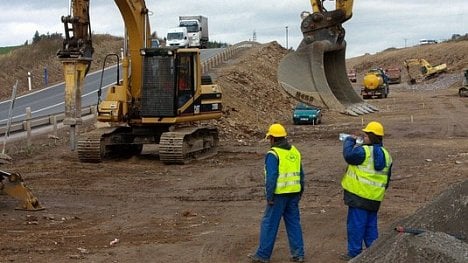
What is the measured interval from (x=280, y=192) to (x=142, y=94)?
10.2 metres

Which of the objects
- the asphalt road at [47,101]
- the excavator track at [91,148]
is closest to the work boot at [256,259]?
the excavator track at [91,148]

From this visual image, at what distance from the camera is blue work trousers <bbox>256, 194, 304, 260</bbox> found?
8.84 meters

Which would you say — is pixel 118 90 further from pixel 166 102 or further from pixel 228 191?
pixel 228 191

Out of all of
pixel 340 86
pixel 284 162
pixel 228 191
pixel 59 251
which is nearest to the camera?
pixel 284 162

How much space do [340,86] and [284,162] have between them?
19.2 metres

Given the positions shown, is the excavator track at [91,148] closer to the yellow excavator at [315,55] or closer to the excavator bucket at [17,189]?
the excavator bucket at [17,189]

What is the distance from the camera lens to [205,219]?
38.7 ft

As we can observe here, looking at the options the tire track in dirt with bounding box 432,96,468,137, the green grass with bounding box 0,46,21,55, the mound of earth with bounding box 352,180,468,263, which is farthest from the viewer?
the green grass with bounding box 0,46,21,55

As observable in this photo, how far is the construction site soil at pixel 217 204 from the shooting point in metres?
8.70

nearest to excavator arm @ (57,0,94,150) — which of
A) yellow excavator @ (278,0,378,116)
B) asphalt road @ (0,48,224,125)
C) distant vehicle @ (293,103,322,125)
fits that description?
yellow excavator @ (278,0,378,116)

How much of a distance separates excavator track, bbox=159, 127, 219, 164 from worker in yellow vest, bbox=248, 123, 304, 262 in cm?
898

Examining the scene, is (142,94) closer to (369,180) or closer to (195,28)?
(369,180)

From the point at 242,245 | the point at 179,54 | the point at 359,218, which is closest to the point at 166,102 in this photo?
the point at 179,54

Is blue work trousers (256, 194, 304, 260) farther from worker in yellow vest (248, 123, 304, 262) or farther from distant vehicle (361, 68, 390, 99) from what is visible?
distant vehicle (361, 68, 390, 99)
